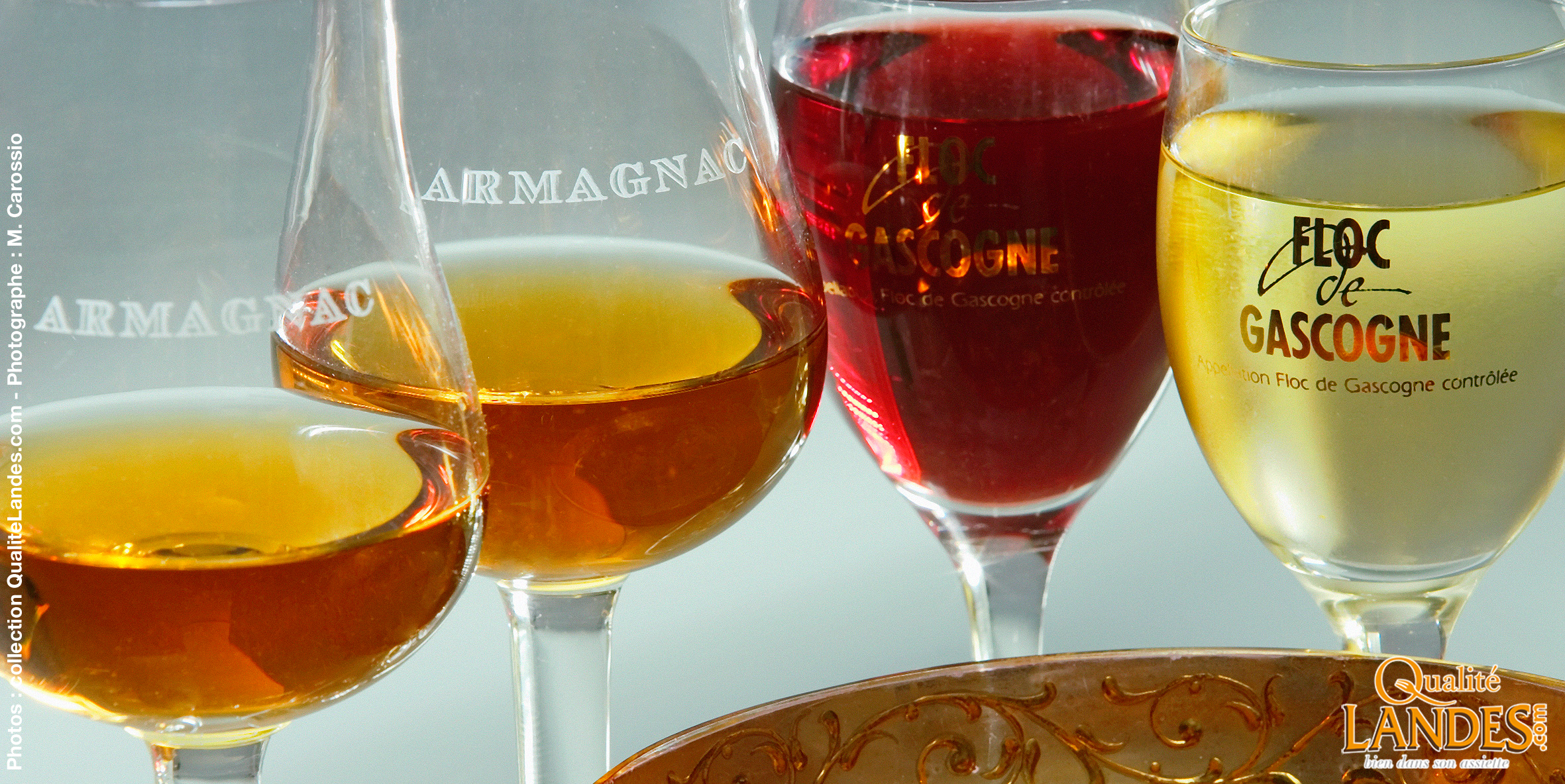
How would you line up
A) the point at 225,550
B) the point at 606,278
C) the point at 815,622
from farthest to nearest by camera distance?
the point at 815,622
the point at 606,278
the point at 225,550

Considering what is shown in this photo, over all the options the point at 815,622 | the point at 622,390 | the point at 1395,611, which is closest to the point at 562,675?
the point at 622,390

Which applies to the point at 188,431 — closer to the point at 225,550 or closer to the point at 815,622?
the point at 225,550

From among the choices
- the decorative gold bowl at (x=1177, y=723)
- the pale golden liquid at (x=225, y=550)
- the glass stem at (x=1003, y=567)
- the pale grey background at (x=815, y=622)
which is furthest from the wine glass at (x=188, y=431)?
the pale grey background at (x=815, y=622)

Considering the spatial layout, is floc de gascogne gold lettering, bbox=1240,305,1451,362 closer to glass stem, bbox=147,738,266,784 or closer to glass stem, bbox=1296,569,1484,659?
glass stem, bbox=1296,569,1484,659

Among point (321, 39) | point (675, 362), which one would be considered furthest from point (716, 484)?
point (321, 39)

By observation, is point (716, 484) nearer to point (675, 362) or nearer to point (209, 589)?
point (675, 362)

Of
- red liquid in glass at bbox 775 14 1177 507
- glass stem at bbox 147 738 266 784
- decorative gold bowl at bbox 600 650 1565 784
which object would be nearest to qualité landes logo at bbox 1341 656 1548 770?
decorative gold bowl at bbox 600 650 1565 784

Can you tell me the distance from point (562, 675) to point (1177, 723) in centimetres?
16

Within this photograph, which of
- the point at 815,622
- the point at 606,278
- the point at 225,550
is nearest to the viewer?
the point at 225,550

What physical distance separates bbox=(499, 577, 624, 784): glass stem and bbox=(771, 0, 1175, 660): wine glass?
0.34ft

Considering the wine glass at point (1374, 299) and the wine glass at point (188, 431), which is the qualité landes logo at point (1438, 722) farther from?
the wine glass at point (188, 431)

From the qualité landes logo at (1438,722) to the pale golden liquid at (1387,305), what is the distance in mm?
35

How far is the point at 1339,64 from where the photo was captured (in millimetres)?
490

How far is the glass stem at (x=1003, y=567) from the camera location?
2.00 feet
